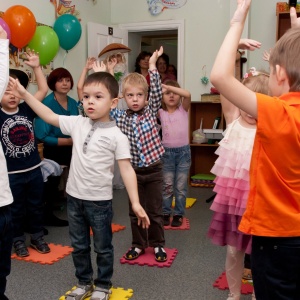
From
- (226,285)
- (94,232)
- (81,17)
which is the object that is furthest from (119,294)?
(81,17)

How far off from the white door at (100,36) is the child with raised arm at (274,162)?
167 inches

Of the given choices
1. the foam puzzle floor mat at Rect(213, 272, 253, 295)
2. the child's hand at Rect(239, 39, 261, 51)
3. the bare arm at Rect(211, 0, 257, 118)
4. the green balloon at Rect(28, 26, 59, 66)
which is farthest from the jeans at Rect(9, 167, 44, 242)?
the bare arm at Rect(211, 0, 257, 118)

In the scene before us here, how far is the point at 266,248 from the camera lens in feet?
4.08

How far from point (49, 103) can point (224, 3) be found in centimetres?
290

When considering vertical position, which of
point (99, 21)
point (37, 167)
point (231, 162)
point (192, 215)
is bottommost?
point (192, 215)

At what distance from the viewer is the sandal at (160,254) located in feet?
9.14

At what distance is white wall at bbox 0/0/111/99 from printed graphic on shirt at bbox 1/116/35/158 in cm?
147

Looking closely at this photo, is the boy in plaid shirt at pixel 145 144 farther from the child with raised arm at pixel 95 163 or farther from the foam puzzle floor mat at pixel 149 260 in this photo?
the child with raised arm at pixel 95 163

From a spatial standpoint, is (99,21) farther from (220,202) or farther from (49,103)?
(220,202)

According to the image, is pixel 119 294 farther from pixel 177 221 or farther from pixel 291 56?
pixel 291 56

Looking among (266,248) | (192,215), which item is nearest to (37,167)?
(192,215)

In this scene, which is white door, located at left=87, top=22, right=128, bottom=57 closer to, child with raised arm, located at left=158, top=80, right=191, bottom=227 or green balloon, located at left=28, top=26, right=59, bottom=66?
green balloon, located at left=28, top=26, right=59, bottom=66

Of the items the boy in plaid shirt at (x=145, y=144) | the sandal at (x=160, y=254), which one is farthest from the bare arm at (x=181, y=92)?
the sandal at (x=160, y=254)

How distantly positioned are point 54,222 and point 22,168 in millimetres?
940
